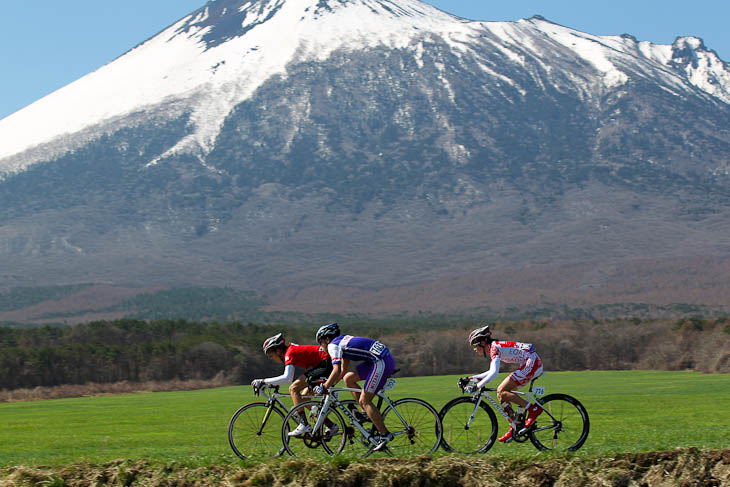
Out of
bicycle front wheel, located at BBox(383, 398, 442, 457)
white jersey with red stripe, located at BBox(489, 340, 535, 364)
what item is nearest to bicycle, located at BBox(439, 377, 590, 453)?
bicycle front wheel, located at BBox(383, 398, 442, 457)

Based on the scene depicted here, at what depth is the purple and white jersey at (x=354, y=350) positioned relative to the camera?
52.9 ft

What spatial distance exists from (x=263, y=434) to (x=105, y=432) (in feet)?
44.4

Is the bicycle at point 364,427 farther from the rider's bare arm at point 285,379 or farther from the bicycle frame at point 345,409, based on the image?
the rider's bare arm at point 285,379

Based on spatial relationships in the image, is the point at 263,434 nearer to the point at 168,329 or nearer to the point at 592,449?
the point at 592,449

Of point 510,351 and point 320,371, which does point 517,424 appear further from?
point 320,371

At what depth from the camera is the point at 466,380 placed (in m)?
16.2

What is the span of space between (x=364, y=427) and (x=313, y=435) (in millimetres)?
847

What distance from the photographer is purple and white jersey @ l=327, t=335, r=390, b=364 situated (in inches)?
634

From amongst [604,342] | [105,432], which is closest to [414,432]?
[105,432]

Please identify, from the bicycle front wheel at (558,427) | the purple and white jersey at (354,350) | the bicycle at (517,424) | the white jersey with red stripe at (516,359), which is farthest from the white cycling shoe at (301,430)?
the bicycle front wheel at (558,427)

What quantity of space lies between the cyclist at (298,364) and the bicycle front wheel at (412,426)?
100cm

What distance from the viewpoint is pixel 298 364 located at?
1680 cm

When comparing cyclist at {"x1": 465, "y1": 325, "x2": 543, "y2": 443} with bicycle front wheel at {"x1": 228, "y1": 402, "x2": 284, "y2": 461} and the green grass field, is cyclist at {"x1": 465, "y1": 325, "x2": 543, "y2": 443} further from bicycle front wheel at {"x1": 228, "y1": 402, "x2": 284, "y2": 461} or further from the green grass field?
bicycle front wheel at {"x1": 228, "y1": 402, "x2": 284, "y2": 461}

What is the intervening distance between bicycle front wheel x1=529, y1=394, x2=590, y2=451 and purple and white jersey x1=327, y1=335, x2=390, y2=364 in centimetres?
289
